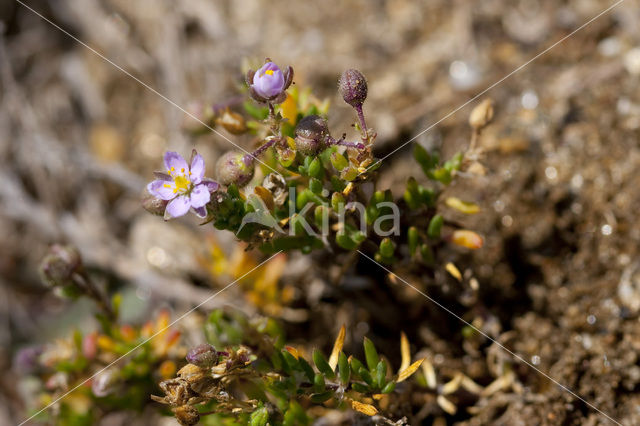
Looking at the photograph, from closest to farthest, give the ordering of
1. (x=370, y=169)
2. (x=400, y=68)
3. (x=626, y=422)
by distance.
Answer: (x=370, y=169) → (x=626, y=422) → (x=400, y=68)

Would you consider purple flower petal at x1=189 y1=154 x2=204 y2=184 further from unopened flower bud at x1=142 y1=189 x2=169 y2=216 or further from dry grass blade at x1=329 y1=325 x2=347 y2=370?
dry grass blade at x1=329 y1=325 x2=347 y2=370

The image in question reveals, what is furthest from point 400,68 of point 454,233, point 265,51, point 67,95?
point 67,95

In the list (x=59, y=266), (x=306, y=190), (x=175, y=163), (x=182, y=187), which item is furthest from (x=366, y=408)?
(x=59, y=266)

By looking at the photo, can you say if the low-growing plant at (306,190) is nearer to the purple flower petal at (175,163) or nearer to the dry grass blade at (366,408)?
the purple flower petal at (175,163)

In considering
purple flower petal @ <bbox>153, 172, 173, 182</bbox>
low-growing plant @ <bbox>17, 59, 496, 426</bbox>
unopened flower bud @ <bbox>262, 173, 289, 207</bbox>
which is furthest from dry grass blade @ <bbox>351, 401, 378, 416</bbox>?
purple flower petal @ <bbox>153, 172, 173, 182</bbox>

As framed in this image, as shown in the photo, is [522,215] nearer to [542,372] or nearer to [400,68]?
[542,372]

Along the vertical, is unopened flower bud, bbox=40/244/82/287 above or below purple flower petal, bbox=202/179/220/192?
above

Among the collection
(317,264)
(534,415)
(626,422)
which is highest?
(317,264)

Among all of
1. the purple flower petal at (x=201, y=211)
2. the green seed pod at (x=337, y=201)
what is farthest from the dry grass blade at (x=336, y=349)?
the purple flower petal at (x=201, y=211)
